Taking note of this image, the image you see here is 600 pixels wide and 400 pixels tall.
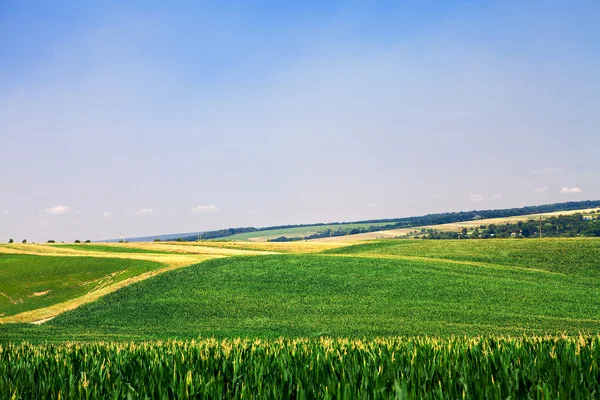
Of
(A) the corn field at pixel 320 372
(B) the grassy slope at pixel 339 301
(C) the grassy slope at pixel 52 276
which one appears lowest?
(B) the grassy slope at pixel 339 301

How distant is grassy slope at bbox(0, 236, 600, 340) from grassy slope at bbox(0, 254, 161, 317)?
443 cm

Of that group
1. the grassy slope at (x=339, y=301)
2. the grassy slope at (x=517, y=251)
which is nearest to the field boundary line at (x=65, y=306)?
the grassy slope at (x=339, y=301)

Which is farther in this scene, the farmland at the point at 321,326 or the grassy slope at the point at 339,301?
the grassy slope at the point at 339,301

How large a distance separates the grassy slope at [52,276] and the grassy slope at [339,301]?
174 inches

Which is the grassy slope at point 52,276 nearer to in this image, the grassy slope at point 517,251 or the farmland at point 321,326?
the farmland at point 321,326

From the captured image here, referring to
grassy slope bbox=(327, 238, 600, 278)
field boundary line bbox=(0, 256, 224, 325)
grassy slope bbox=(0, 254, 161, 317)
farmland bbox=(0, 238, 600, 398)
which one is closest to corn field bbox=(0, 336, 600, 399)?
farmland bbox=(0, 238, 600, 398)

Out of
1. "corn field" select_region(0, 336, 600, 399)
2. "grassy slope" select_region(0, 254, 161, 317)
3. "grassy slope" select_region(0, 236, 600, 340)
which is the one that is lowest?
"grassy slope" select_region(0, 236, 600, 340)

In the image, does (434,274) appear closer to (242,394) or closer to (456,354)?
(456,354)

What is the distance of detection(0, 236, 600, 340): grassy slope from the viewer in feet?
93.0

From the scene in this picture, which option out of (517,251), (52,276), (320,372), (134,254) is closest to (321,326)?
(320,372)

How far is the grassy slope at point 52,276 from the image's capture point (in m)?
42.5

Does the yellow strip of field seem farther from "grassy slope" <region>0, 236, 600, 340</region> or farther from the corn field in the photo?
the corn field

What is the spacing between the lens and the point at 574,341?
1038 centimetres

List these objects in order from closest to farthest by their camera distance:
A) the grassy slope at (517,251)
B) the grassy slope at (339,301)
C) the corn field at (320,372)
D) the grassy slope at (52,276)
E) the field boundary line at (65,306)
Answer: the corn field at (320,372), the grassy slope at (339,301), the field boundary line at (65,306), the grassy slope at (52,276), the grassy slope at (517,251)
